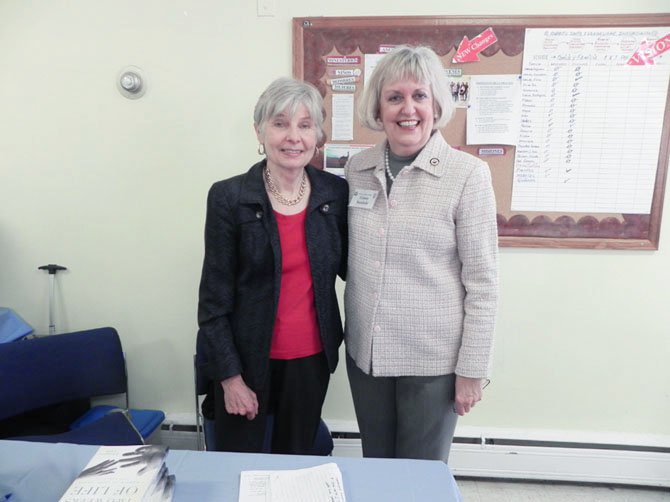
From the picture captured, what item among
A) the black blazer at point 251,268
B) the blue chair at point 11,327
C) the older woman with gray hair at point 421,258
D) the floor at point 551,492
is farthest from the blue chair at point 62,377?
the floor at point 551,492

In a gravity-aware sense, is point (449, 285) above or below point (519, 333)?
above

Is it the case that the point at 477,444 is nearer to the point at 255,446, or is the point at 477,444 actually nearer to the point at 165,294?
the point at 255,446

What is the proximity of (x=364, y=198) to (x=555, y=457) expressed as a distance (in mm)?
1554

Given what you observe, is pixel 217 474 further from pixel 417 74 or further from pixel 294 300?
pixel 417 74

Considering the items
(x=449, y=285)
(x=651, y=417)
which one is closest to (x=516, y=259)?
(x=449, y=285)

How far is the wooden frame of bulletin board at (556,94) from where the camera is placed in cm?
162

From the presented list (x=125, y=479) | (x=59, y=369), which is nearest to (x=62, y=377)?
(x=59, y=369)

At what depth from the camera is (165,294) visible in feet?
6.36

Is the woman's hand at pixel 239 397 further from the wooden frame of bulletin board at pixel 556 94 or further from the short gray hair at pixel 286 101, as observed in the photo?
the wooden frame of bulletin board at pixel 556 94

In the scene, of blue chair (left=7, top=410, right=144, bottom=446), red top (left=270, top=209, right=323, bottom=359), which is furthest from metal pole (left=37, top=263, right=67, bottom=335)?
red top (left=270, top=209, right=323, bottom=359)

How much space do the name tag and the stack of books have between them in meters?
0.74

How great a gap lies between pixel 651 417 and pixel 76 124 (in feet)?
9.15

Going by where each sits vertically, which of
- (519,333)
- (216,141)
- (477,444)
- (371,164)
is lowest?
(477,444)

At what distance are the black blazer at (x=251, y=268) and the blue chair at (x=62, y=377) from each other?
2.33 ft
